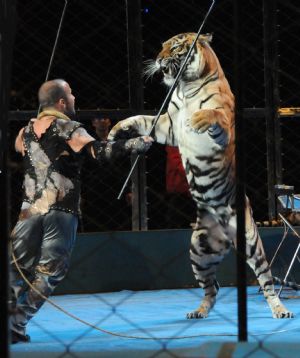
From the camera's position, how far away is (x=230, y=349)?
2.64 meters

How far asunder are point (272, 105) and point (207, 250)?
163cm

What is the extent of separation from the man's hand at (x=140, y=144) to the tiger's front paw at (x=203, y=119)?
5.07 feet

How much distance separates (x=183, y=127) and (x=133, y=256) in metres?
1.56

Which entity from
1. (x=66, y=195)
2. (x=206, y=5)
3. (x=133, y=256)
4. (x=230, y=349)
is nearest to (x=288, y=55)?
(x=206, y=5)

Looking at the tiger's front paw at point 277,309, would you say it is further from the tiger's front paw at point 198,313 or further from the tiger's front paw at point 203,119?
the tiger's front paw at point 203,119

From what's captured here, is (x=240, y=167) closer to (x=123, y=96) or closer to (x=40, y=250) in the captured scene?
(x=40, y=250)

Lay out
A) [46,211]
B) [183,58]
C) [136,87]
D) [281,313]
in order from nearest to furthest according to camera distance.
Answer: [46,211] → [281,313] → [183,58] → [136,87]

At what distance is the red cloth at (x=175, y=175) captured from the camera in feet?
22.4

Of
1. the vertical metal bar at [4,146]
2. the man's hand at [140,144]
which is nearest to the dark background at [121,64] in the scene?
the man's hand at [140,144]

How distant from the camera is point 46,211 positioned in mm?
4602

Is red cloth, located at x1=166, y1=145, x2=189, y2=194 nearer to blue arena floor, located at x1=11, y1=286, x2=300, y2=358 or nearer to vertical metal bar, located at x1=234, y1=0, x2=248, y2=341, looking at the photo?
blue arena floor, located at x1=11, y1=286, x2=300, y2=358

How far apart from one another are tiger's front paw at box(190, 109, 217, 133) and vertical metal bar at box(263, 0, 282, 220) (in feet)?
4.41

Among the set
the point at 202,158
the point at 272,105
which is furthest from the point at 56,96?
the point at 272,105

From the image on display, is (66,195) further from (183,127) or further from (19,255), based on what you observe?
(183,127)
